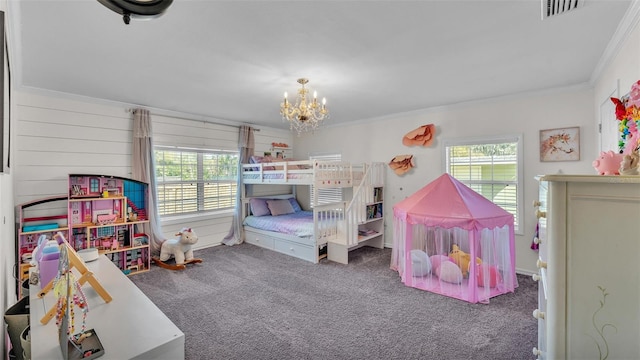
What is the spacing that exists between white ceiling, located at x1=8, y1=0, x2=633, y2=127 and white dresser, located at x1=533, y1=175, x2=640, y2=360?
1.33 meters

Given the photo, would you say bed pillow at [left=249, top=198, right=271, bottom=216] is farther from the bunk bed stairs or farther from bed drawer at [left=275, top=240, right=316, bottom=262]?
the bunk bed stairs

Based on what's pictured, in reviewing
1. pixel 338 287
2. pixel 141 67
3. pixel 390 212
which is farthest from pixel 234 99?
pixel 390 212

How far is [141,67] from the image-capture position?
2.64 meters

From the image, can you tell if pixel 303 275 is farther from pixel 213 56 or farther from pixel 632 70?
pixel 632 70

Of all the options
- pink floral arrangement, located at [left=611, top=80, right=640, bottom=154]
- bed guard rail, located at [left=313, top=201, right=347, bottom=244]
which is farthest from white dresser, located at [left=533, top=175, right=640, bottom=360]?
bed guard rail, located at [left=313, top=201, right=347, bottom=244]

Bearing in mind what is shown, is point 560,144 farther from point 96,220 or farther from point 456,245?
point 96,220

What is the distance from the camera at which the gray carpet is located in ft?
6.87

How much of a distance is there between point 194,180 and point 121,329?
3.94 meters

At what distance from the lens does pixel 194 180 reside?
478cm

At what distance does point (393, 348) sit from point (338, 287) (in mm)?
1154

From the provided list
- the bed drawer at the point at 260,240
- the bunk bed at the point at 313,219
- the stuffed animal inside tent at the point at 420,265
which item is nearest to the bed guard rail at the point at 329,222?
the bunk bed at the point at 313,219

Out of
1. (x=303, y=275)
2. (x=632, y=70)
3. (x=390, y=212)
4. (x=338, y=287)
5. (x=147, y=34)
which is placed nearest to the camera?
(x=632, y=70)

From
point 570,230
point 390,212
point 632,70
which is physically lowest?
point 390,212

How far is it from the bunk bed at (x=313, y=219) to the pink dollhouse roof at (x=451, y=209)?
1.03 meters
